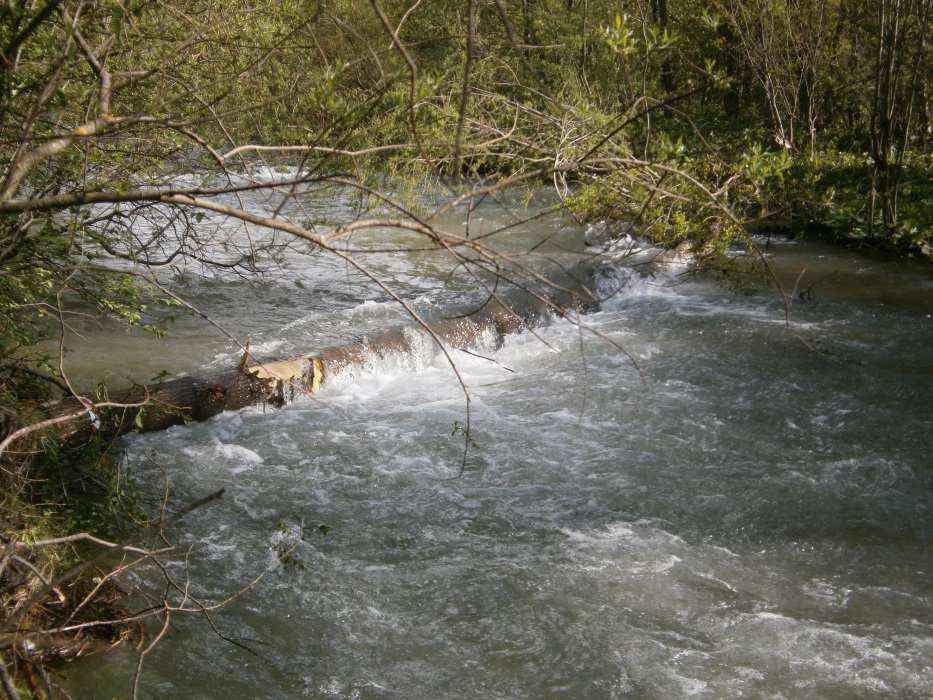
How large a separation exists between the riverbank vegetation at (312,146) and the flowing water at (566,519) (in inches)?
27.8

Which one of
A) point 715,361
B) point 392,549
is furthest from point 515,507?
point 715,361

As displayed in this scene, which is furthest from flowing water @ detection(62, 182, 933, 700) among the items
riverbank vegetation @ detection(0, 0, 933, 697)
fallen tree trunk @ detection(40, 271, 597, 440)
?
riverbank vegetation @ detection(0, 0, 933, 697)

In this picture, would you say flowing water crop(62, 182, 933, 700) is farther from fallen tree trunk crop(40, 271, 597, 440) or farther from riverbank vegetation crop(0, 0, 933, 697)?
riverbank vegetation crop(0, 0, 933, 697)

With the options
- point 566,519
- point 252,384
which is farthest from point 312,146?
point 252,384

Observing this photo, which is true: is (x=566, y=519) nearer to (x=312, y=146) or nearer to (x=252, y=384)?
(x=252, y=384)

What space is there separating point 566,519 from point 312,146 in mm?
3522

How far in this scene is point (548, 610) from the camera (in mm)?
4617

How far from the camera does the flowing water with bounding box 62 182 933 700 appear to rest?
4.18 meters

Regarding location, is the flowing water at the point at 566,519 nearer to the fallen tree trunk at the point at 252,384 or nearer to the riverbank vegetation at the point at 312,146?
the fallen tree trunk at the point at 252,384

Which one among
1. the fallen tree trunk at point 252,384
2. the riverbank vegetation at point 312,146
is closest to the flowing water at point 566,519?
the fallen tree trunk at point 252,384

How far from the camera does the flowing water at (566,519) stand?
418cm

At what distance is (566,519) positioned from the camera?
555cm

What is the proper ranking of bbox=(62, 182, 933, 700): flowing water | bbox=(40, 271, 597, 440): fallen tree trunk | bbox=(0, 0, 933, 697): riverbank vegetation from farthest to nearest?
1. bbox=(40, 271, 597, 440): fallen tree trunk
2. bbox=(62, 182, 933, 700): flowing water
3. bbox=(0, 0, 933, 697): riverbank vegetation

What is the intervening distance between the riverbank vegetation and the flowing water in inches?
27.8
